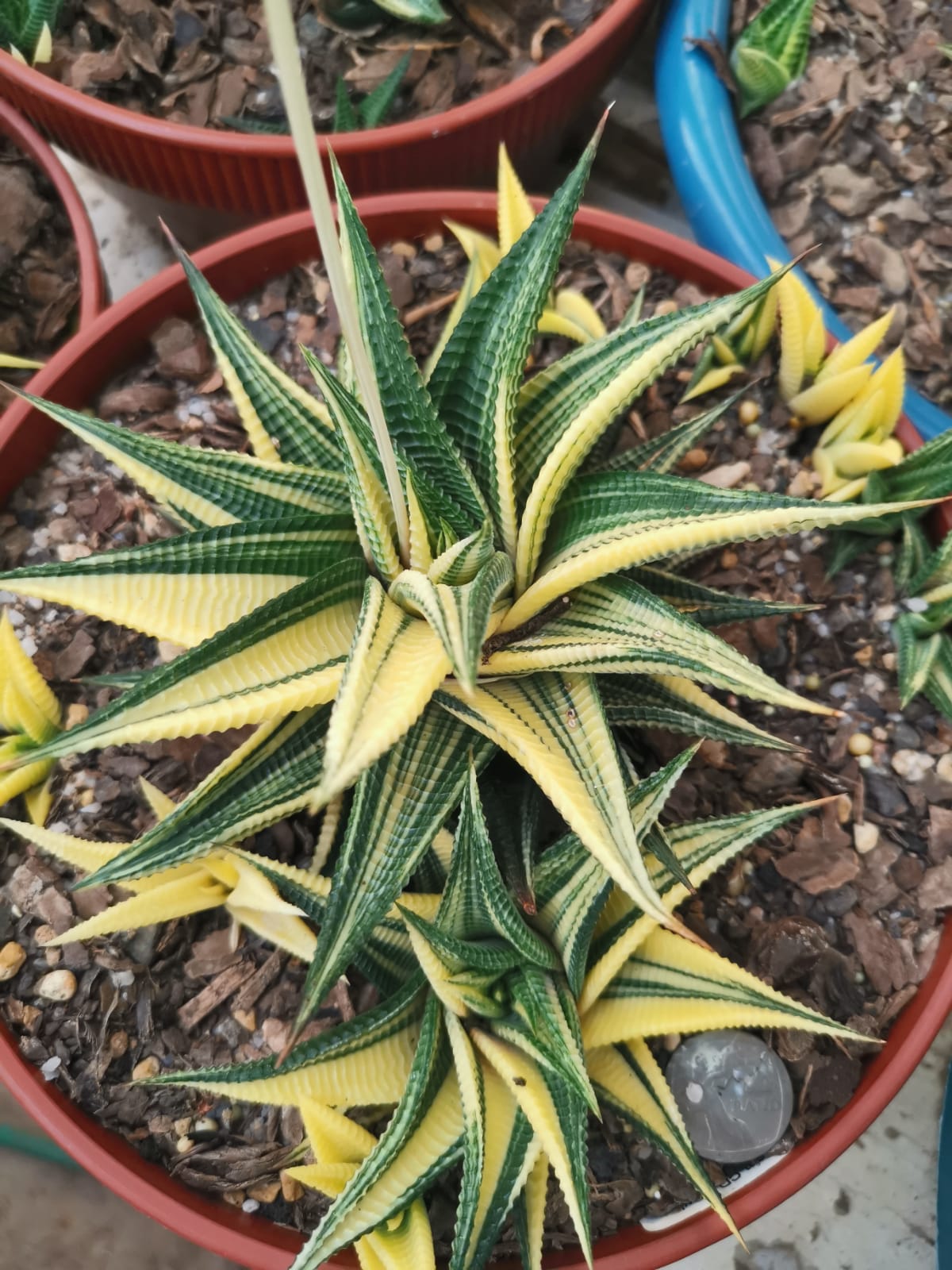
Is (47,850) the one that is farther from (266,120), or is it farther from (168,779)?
(266,120)

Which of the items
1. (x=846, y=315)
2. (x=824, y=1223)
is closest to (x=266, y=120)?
(x=846, y=315)

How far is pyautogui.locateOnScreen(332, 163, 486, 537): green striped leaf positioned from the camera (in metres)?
0.62

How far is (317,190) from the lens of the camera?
1.28ft

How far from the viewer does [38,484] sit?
3.30 feet

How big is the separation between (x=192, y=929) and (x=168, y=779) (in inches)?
5.3

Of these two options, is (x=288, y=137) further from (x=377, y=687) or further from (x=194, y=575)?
(x=377, y=687)

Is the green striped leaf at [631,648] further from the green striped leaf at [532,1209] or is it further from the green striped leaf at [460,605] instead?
the green striped leaf at [532,1209]

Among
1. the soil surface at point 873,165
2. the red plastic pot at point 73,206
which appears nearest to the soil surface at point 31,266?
the red plastic pot at point 73,206

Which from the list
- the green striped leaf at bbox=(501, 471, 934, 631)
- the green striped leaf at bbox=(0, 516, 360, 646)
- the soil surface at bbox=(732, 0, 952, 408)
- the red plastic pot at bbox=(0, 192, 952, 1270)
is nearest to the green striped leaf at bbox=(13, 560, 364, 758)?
the green striped leaf at bbox=(0, 516, 360, 646)

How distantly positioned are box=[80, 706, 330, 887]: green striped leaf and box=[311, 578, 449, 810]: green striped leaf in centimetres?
11

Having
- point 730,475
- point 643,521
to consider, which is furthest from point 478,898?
point 730,475

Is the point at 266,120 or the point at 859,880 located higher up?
the point at 266,120

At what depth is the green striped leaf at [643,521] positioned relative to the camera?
1.82 feet

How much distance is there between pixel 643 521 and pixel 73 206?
2.80 ft
